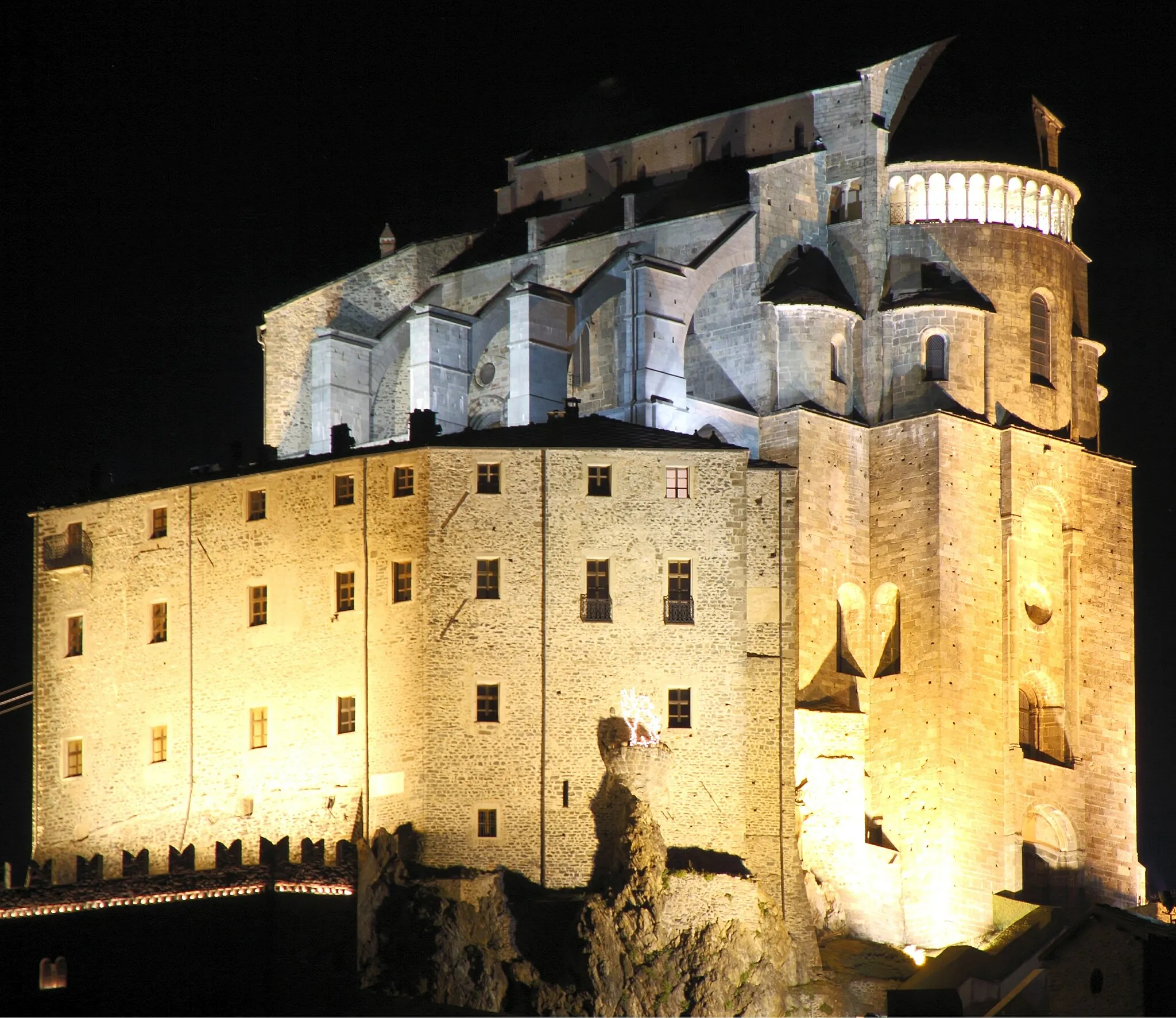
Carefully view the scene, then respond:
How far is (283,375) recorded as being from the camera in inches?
3900

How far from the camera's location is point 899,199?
293ft

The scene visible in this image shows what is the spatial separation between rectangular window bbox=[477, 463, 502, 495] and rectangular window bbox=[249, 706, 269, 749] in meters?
8.57

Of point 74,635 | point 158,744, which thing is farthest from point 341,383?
point 158,744

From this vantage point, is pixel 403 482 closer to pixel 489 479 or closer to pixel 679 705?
pixel 489 479

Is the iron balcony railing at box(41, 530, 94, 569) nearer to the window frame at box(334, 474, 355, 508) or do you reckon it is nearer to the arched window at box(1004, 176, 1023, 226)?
the window frame at box(334, 474, 355, 508)

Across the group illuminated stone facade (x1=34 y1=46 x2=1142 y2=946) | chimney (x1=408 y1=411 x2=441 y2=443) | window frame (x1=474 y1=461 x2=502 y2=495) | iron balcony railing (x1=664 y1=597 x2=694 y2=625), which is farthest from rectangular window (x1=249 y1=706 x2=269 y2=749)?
iron balcony railing (x1=664 y1=597 x2=694 y2=625)

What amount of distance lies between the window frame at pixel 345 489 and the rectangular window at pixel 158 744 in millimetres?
8377

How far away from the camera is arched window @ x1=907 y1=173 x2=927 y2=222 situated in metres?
88.9

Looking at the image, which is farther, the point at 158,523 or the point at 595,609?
the point at 158,523

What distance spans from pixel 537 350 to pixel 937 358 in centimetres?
1205

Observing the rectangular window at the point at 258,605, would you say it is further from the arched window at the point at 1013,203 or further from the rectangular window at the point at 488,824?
the arched window at the point at 1013,203

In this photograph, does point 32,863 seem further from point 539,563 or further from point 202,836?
point 539,563

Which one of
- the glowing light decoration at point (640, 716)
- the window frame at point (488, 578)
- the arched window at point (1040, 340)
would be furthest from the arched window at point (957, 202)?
the glowing light decoration at point (640, 716)

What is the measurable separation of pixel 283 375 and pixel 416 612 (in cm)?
2498
